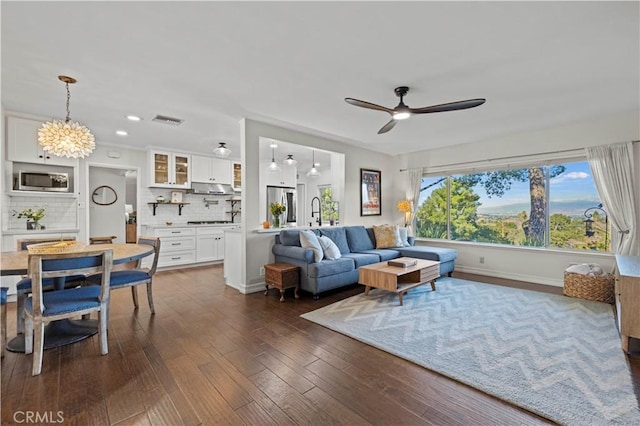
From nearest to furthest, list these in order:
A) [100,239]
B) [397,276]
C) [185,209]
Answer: [397,276] → [100,239] → [185,209]

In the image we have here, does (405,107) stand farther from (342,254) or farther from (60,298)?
(60,298)

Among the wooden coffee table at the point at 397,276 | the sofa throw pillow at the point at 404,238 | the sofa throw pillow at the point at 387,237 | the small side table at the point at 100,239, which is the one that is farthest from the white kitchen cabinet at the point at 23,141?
the sofa throw pillow at the point at 404,238

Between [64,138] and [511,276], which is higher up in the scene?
[64,138]

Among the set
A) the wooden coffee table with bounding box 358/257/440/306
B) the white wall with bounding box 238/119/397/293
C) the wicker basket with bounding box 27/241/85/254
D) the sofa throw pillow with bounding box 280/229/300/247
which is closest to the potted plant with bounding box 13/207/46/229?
the wicker basket with bounding box 27/241/85/254

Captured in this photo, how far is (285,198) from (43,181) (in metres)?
4.74

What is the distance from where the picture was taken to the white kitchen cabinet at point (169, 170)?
6020 millimetres

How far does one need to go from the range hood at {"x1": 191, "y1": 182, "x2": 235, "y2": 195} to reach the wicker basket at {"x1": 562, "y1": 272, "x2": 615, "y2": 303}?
6.52 meters

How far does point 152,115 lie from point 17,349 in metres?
2.97

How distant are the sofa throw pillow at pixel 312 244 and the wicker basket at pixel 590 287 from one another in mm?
3392

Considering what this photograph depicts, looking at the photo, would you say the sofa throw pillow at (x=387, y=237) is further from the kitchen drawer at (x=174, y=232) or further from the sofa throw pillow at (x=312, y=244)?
the kitchen drawer at (x=174, y=232)

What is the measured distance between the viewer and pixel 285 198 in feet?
26.0

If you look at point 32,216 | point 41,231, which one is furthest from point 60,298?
point 32,216

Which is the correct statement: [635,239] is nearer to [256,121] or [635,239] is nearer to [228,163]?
[256,121]

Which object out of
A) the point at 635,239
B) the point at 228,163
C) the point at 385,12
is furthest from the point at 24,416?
the point at 635,239
